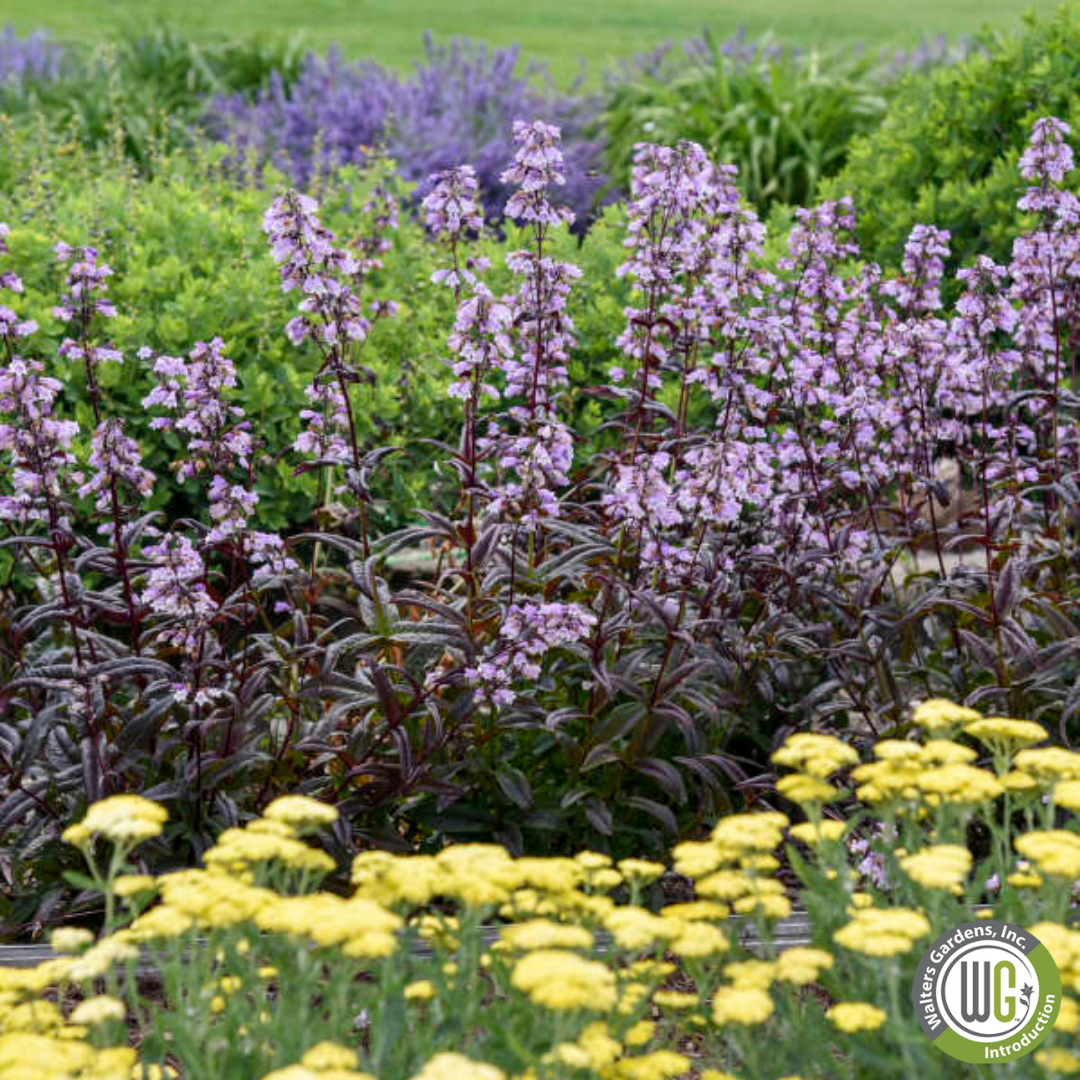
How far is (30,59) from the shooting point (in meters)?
12.3

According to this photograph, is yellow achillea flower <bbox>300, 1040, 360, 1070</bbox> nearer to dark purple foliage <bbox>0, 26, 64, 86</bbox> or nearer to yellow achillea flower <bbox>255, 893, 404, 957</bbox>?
yellow achillea flower <bbox>255, 893, 404, 957</bbox>

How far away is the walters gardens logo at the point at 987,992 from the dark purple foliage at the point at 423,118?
7.49 m

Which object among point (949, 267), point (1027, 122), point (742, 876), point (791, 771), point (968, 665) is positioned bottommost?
point (791, 771)

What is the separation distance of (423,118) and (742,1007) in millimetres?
9209

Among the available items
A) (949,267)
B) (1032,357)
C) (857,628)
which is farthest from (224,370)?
(949,267)

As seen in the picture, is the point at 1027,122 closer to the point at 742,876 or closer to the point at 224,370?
the point at 224,370

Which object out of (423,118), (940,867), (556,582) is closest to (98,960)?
(940,867)

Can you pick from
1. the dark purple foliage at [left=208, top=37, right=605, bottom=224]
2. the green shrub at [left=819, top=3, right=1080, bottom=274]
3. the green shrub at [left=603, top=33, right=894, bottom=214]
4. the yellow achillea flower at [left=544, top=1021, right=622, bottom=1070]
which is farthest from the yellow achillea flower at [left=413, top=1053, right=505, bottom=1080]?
the dark purple foliage at [left=208, top=37, right=605, bottom=224]

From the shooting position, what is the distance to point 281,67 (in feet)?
41.4

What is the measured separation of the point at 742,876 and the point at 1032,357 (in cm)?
217

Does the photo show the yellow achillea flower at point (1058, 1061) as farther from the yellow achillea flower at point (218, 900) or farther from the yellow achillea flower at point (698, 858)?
the yellow achillea flower at point (218, 900)

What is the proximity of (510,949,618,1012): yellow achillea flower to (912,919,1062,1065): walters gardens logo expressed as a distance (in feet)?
1.79

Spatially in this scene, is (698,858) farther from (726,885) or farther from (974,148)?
(974,148)

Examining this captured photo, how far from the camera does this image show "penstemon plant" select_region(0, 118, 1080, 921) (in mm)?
3160
